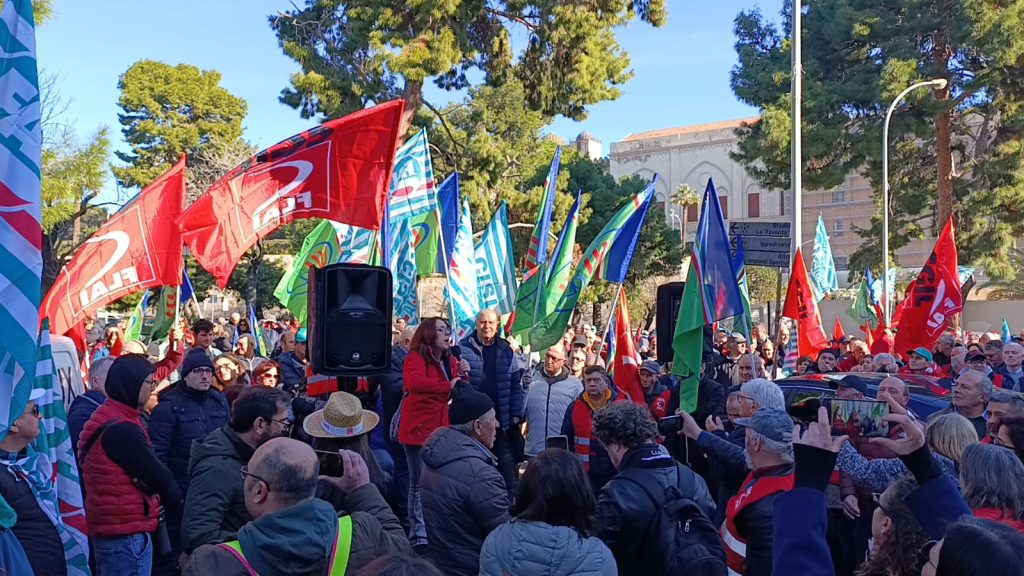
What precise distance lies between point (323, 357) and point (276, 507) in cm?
248

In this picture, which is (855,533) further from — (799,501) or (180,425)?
(180,425)

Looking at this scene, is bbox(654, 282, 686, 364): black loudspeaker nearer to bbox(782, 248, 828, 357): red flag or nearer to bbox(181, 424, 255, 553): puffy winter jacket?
bbox(782, 248, 828, 357): red flag

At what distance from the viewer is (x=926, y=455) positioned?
3.47 metres

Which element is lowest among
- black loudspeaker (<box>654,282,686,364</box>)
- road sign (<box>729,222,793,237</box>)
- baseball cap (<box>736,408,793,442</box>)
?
baseball cap (<box>736,408,793,442</box>)

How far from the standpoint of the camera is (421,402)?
24.2ft

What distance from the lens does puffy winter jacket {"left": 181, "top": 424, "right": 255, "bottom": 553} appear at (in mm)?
4031

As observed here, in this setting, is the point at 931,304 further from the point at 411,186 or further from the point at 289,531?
the point at 289,531

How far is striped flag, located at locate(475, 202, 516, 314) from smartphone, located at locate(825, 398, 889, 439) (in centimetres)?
835

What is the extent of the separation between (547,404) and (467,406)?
382 cm

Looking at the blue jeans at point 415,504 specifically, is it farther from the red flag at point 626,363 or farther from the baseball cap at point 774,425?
the baseball cap at point 774,425

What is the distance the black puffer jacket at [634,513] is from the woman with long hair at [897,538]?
30.4 inches

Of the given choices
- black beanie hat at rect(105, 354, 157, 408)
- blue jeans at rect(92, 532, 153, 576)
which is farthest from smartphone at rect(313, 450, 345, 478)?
blue jeans at rect(92, 532, 153, 576)

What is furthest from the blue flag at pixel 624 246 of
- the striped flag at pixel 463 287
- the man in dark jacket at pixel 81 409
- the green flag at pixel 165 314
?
the man in dark jacket at pixel 81 409

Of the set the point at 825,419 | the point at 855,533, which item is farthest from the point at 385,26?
the point at 825,419
